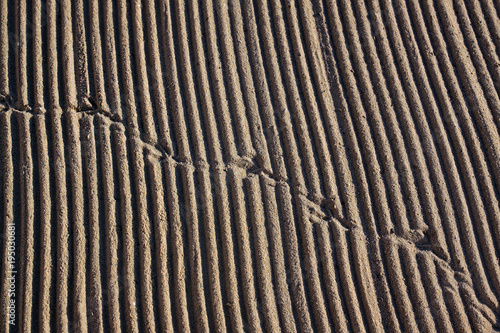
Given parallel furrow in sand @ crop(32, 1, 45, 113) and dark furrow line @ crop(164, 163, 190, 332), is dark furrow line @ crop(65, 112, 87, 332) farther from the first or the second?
dark furrow line @ crop(164, 163, 190, 332)

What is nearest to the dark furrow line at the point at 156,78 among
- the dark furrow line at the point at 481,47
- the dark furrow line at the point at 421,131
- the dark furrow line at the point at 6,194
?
the dark furrow line at the point at 6,194

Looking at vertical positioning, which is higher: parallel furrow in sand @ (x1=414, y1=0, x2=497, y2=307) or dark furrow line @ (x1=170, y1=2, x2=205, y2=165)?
dark furrow line @ (x1=170, y1=2, x2=205, y2=165)

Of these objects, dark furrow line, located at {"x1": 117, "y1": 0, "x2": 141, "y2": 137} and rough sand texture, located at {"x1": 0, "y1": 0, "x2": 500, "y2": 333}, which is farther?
dark furrow line, located at {"x1": 117, "y1": 0, "x2": 141, "y2": 137}

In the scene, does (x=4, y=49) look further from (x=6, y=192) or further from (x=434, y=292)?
(x=434, y=292)

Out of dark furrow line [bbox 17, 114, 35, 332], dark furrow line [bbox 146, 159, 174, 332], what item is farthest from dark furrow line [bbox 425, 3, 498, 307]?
dark furrow line [bbox 17, 114, 35, 332]

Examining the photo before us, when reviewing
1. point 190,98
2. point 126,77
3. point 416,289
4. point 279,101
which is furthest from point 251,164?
point 416,289
